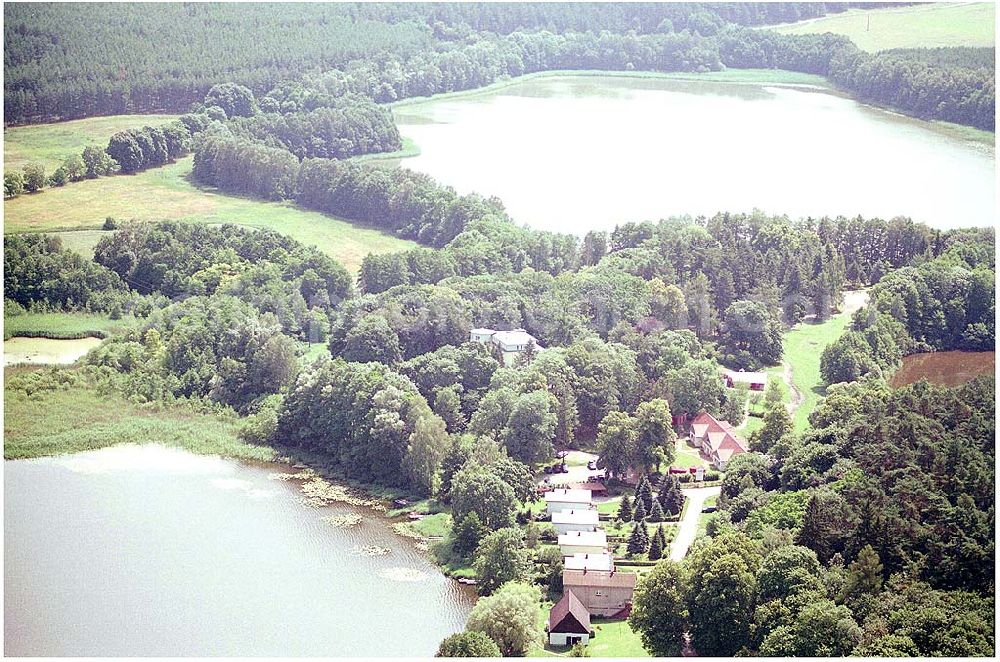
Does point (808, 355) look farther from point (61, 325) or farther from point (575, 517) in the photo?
point (61, 325)

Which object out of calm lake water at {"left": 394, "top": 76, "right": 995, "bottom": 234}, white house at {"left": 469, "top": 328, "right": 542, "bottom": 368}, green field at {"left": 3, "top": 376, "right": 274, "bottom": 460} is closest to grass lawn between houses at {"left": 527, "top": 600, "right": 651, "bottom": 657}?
green field at {"left": 3, "top": 376, "right": 274, "bottom": 460}

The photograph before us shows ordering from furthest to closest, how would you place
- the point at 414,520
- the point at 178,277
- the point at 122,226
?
1. the point at 122,226
2. the point at 178,277
3. the point at 414,520

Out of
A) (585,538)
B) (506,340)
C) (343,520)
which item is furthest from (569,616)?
(506,340)

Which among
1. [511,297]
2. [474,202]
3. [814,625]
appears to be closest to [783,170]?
[474,202]

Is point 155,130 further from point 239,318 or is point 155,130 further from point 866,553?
point 866,553

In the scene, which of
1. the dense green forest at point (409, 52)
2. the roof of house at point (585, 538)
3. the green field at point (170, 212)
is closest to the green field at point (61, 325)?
the green field at point (170, 212)

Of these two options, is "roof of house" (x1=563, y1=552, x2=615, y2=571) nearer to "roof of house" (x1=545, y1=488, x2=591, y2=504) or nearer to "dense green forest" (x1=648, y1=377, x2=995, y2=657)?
"dense green forest" (x1=648, y1=377, x2=995, y2=657)

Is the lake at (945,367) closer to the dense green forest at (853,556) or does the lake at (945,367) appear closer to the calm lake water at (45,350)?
the dense green forest at (853,556)
